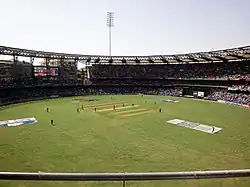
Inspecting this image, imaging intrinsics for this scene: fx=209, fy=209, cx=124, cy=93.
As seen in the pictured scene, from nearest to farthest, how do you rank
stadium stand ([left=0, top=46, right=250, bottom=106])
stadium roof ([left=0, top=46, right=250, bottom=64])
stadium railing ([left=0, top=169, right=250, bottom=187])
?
stadium railing ([left=0, top=169, right=250, bottom=187])
stadium roof ([left=0, top=46, right=250, bottom=64])
stadium stand ([left=0, top=46, right=250, bottom=106])

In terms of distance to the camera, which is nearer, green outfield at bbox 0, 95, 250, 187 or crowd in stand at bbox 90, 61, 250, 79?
green outfield at bbox 0, 95, 250, 187

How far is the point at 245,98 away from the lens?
54812 millimetres

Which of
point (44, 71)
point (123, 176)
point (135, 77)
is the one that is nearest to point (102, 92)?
point (135, 77)

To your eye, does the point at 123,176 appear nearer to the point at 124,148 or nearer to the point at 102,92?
the point at 124,148

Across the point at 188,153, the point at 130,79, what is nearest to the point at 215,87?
the point at 130,79

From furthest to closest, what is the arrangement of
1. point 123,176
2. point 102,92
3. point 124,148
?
point 102,92 < point 124,148 < point 123,176

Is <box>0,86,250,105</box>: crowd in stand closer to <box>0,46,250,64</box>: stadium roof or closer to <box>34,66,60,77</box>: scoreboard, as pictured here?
<box>34,66,60,77</box>: scoreboard

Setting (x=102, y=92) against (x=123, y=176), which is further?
A: (x=102, y=92)

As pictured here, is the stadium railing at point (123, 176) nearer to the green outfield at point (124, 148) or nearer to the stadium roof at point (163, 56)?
the green outfield at point (124, 148)

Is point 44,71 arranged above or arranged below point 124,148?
above

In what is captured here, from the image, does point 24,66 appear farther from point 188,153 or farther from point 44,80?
point 188,153

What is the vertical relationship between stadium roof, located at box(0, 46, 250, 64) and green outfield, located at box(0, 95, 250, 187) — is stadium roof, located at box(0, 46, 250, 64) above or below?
above

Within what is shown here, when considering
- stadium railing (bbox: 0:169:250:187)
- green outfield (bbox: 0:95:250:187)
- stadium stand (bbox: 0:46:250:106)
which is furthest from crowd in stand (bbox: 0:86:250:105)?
stadium railing (bbox: 0:169:250:187)

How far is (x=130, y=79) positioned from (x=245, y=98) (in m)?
46.1
